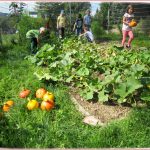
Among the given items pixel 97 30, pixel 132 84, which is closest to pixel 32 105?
pixel 132 84

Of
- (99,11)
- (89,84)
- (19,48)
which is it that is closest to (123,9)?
(99,11)

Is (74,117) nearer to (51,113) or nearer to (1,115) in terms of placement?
(51,113)

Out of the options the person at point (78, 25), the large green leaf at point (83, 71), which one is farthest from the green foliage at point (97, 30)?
the large green leaf at point (83, 71)

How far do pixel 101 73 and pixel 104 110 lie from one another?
4.15ft

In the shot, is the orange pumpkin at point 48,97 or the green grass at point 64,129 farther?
the orange pumpkin at point 48,97

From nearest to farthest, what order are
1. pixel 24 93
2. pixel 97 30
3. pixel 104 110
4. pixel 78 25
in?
pixel 104 110, pixel 24 93, pixel 78 25, pixel 97 30

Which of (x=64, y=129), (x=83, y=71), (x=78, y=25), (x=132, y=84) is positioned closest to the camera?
(x=64, y=129)

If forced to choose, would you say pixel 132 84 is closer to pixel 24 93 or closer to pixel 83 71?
pixel 83 71

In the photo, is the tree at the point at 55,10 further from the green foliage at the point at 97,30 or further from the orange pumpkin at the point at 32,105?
the orange pumpkin at the point at 32,105

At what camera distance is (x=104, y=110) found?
4570 millimetres

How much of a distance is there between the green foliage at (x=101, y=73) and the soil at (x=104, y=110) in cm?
9

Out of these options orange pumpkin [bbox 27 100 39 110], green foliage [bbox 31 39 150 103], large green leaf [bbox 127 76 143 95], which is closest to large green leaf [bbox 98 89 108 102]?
green foliage [bbox 31 39 150 103]

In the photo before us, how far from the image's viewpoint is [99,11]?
13859mm

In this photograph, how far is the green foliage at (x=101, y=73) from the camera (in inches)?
181
